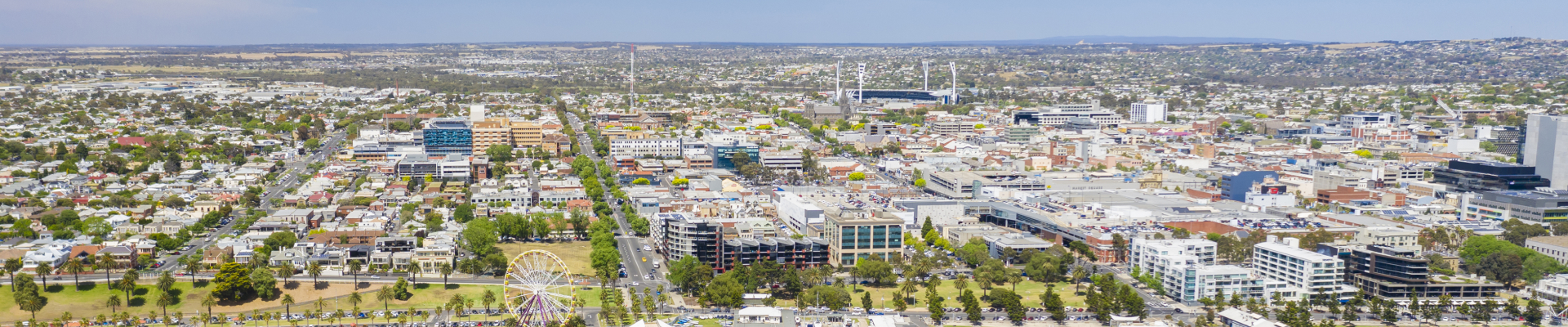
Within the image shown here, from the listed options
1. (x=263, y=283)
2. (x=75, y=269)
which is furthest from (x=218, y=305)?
(x=75, y=269)

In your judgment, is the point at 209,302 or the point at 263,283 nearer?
the point at 209,302

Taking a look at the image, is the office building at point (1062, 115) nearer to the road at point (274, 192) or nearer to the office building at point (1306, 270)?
the road at point (274, 192)

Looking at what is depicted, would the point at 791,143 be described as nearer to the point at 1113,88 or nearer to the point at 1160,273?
the point at 1160,273

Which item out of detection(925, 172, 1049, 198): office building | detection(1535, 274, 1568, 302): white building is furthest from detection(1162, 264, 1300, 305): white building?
detection(925, 172, 1049, 198): office building

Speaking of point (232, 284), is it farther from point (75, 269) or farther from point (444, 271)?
point (444, 271)

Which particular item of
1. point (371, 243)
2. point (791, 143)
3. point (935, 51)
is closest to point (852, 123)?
point (791, 143)
